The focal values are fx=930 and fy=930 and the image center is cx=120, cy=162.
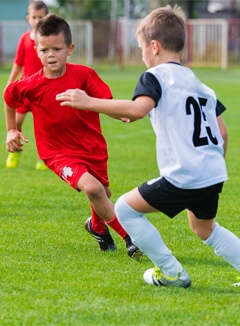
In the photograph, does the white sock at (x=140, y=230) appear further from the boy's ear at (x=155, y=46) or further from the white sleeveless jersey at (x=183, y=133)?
the boy's ear at (x=155, y=46)

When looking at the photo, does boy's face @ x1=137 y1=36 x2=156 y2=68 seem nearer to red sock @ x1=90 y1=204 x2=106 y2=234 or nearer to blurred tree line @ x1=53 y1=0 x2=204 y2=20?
red sock @ x1=90 y1=204 x2=106 y2=234

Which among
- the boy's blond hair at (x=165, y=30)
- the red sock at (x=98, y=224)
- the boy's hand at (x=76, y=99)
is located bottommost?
the red sock at (x=98, y=224)

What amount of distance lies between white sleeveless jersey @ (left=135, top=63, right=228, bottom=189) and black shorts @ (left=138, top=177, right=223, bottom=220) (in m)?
0.05

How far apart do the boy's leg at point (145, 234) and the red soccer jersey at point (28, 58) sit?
649cm

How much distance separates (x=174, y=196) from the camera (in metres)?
5.39

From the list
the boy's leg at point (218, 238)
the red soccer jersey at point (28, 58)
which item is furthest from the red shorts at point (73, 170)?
the red soccer jersey at point (28, 58)

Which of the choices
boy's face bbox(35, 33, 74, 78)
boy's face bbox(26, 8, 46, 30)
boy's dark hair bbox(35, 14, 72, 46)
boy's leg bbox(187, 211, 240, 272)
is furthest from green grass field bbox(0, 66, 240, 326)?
boy's face bbox(26, 8, 46, 30)

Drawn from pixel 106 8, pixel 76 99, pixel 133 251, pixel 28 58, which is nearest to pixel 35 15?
pixel 28 58

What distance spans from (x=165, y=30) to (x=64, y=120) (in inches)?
69.2

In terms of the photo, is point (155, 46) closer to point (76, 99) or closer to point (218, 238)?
point (76, 99)

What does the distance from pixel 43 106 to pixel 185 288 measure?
192 cm

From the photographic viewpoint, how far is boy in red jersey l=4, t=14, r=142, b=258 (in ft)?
22.1

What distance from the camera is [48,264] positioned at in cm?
646

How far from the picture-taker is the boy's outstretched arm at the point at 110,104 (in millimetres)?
5062
